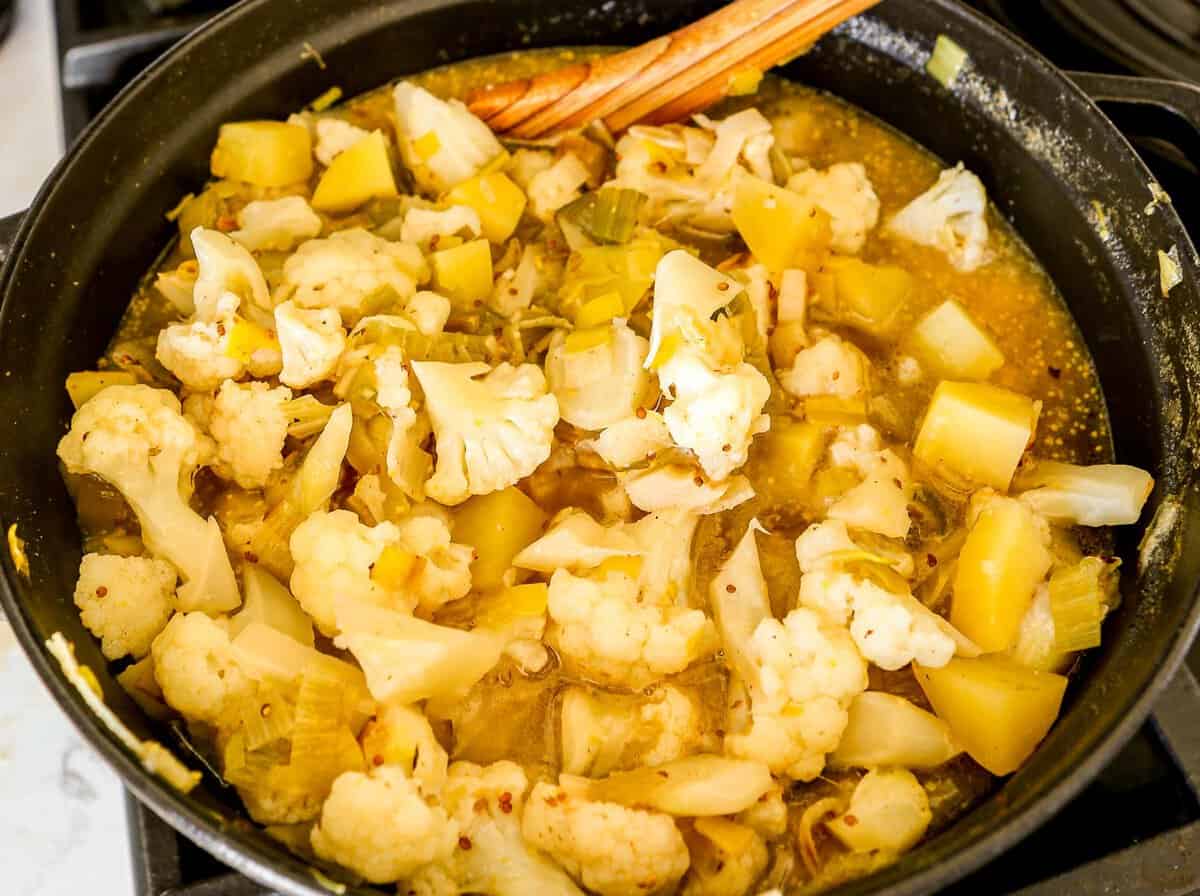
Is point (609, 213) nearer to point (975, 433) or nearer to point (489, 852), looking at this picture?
point (975, 433)

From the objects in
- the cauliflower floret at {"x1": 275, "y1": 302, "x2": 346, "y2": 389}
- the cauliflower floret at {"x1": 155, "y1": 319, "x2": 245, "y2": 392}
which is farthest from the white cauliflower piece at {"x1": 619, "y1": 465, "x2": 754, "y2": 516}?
the cauliflower floret at {"x1": 155, "y1": 319, "x2": 245, "y2": 392}

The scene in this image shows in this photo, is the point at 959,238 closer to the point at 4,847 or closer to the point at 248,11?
the point at 248,11

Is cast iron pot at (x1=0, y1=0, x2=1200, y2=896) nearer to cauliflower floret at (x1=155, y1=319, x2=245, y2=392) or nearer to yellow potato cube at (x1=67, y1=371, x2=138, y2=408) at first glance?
yellow potato cube at (x1=67, y1=371, x2=138, y2=408)

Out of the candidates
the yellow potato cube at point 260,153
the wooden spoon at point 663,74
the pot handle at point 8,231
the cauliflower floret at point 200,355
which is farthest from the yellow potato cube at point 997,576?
the pot handle at point 8,231

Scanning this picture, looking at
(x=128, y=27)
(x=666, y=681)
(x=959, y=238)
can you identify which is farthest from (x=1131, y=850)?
(x=128, y=27)

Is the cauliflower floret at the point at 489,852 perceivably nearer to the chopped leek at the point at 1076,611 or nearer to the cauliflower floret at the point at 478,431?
the cauliflower floret at the point at 478,431

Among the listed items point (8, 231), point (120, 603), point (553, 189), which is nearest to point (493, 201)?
point (553, 189)
